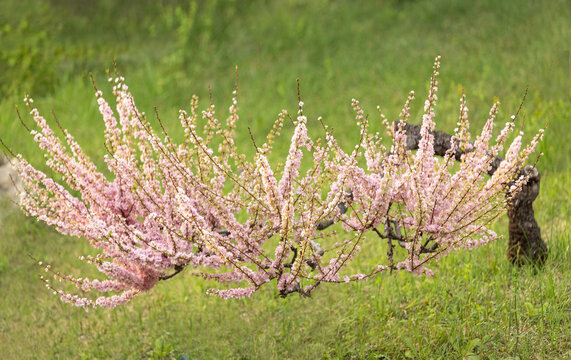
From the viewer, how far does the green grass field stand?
6.18 m

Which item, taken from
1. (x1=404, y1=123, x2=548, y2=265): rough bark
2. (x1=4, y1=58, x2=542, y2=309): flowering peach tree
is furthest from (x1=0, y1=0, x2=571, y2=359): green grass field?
(x1=4, y1=58, x2=542, y2=309): flowering peach tree

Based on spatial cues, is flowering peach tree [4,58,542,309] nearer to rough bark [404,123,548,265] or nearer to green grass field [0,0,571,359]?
rough bark [404,123,548,265]

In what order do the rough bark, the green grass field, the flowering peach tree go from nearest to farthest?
the flowering peach tree < the rough bark < the green grass field

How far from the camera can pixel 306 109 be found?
1235cm

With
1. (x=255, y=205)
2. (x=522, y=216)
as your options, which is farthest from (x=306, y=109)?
(x=255, y=205)

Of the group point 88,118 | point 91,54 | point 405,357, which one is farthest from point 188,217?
point 91,54

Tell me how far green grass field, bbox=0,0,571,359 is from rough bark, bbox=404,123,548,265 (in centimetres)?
17

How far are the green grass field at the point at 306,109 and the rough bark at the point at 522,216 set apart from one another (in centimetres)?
17

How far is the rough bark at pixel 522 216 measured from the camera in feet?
19.5

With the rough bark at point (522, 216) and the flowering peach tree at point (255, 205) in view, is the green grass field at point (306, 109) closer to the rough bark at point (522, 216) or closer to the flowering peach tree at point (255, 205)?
the rough bark at point (522, 216)

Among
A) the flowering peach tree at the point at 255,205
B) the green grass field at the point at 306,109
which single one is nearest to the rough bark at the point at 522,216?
the green grass field at the point at 306,109

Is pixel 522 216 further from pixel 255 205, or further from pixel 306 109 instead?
pixel 306 109

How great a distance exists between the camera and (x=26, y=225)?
9.57m

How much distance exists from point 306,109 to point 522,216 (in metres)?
6.63
